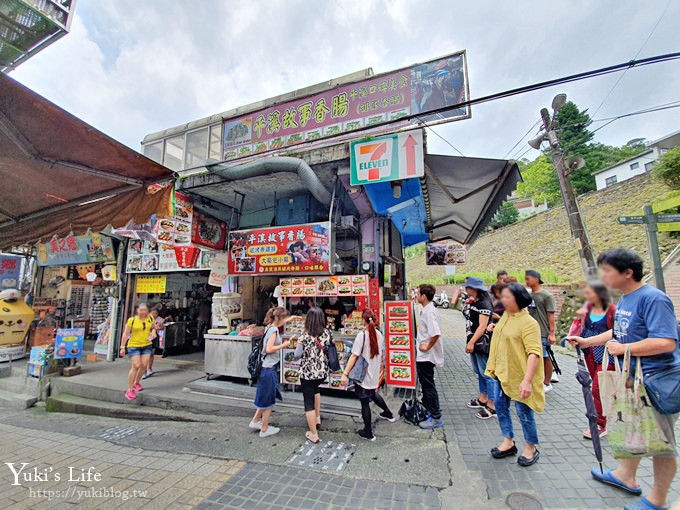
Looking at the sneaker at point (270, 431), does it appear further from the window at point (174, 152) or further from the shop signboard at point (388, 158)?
the window at point (174, 152)

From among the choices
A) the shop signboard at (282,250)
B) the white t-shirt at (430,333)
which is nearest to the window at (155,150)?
the shop signboard at (282,250)

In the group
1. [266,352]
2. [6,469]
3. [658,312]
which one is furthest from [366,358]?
[6,469]

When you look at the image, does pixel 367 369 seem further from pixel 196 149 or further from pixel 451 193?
pixel 196 149

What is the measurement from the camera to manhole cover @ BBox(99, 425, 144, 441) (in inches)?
169

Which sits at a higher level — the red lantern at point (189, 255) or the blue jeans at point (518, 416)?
the red lantern at point (189, 255)

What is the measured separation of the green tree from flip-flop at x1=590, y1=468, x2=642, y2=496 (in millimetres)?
12825

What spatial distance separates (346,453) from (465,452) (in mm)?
1439

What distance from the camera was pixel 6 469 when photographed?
3.49 metres

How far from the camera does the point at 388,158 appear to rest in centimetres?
459

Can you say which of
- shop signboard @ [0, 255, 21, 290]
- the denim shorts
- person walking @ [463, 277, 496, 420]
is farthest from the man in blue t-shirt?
shop signboard @ [0, 255, 21, 290]

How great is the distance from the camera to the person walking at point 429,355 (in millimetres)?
4082

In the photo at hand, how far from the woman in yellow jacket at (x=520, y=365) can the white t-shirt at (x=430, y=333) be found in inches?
42.6

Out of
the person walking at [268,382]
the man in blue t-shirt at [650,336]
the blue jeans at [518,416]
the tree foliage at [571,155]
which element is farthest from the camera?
the tree foliage at [571,155]

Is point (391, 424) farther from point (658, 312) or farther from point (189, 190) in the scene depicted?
point (189, 190)
